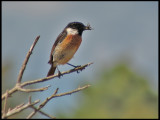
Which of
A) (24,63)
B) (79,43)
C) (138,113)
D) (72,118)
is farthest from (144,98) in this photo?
(24,63)

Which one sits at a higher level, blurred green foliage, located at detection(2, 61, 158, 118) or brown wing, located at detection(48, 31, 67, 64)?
brown wing, located at detection(48, 31, 67, 64)

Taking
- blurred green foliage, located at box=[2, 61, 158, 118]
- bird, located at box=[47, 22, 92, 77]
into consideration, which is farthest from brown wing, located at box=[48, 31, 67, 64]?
blurred green foliage, located at box=[2, 61, 158, 118]

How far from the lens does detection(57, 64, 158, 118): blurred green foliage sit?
28375 millimetres

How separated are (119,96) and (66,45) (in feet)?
81.7

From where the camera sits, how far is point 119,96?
30.7 meters

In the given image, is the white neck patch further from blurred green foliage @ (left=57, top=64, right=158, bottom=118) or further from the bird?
blurred green foliage @ (left=57, top=64, right=158, bottom=118)

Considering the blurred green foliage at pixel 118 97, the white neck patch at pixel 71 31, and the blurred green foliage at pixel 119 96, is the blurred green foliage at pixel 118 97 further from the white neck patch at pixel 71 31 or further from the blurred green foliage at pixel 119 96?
the white neck patch at pixel 71 31

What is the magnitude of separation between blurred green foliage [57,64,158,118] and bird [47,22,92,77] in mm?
21510

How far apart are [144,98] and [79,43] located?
25.5 meters

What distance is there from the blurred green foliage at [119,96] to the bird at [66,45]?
21.5m

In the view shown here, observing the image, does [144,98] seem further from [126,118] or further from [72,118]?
[72,118]

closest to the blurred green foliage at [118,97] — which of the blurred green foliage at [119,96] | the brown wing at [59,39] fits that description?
the blurred green foliage at [119,96]

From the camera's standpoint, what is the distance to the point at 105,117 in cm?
2697

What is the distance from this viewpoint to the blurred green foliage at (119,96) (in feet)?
93.1
